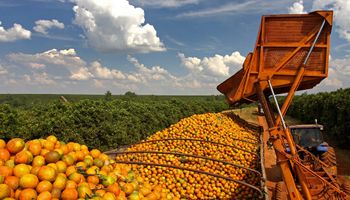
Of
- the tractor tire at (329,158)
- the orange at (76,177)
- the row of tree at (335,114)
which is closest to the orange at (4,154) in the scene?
the orange at (76,177)

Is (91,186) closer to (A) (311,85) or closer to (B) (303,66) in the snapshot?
(B) (303,66)

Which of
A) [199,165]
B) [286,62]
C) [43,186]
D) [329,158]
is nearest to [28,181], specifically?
[43,186]

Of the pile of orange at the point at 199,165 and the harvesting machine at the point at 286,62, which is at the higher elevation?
the harvesting machine at the point at 286,62

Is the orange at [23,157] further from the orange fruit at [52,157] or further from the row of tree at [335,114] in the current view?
the row of tree at [335,114]

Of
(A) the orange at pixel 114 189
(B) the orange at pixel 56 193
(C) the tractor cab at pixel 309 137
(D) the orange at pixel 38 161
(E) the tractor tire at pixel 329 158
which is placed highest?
(D) the orange at pixel 38 161

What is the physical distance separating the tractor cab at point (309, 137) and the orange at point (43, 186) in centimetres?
988

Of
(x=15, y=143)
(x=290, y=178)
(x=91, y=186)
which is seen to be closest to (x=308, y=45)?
(x=290, y=178)

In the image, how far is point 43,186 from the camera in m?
3.33

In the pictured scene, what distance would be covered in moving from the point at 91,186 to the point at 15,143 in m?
1.22

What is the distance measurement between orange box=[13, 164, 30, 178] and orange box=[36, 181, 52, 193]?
12.8 inches

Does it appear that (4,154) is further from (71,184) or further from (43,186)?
(71,184)

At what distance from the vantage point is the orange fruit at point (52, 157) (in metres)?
3.89

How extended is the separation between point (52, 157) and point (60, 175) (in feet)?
1.34

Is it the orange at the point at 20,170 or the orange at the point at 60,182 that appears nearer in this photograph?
the orange at the point at 60,182
